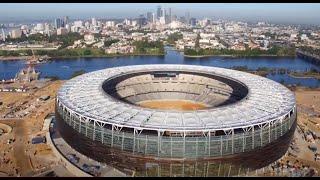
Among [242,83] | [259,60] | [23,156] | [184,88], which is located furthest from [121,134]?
[259,60]

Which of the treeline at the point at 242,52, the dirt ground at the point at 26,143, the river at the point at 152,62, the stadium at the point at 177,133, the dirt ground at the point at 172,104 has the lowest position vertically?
the river at the point at 152,62

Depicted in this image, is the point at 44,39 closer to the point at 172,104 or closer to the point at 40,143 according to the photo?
the point at 172,104

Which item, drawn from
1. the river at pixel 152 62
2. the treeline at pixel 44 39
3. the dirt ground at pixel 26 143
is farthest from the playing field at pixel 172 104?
the treeline at pixel 44 39

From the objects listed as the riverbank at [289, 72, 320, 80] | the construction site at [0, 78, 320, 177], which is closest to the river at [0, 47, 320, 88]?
the riverbank at [289, 72, 320, 80]

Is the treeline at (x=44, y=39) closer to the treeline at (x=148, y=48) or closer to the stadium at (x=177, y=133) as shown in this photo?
the treeline at (x=148, y=48)

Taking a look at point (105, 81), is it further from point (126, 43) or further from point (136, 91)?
point (126, 43)

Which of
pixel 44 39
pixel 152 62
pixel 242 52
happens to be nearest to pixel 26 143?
pixel 152 62
